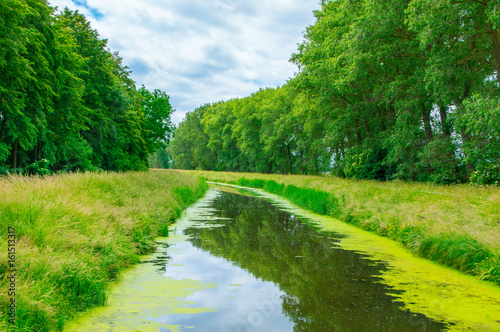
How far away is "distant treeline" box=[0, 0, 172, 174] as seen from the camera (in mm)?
12422

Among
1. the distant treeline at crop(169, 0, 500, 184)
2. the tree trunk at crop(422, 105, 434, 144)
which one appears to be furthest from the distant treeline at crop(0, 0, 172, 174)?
the tree trunk at crop(422, 105, 434, 144)

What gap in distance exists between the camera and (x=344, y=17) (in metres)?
22.1

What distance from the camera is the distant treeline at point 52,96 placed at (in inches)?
489

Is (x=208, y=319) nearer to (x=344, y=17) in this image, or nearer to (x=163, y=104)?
(x=344, y=17)

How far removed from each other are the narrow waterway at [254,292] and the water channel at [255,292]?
12 millimetres

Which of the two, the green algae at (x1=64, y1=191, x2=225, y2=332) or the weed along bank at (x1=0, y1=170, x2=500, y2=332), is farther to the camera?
the weed along bank at (x1=0, y1=170, x2=500, y2=332)

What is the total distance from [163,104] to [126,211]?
3398cm

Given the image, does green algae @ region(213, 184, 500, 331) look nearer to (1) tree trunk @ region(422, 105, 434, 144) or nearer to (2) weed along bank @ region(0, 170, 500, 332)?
(2) weed along bank @ region(0, 170, 500, 332)

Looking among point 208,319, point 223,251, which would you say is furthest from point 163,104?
point 208,319

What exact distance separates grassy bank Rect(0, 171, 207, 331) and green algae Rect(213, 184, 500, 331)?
450 centimetres

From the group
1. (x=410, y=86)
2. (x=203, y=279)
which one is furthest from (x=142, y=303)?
(x=410, y=86)

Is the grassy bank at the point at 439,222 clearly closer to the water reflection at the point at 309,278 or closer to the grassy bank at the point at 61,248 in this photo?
the water reflection at the point at 309,278

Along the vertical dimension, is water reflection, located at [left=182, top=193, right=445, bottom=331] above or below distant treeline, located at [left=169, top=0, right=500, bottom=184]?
below

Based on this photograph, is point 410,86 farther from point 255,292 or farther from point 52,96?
point 52,96
